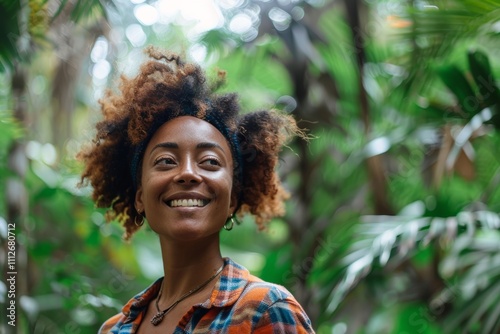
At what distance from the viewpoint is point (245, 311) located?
144 centimetres

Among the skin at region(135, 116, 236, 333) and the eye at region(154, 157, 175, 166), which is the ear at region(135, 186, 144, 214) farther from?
the eye at region(154, 157, 175, 166)

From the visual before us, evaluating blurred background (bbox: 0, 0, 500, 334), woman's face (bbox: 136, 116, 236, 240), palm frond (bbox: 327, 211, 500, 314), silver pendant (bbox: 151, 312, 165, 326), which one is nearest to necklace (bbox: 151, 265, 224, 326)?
silver pendant (bbox: 151, 312, 165, 326)

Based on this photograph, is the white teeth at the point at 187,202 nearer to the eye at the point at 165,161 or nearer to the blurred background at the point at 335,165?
the eye at the point at 165,161

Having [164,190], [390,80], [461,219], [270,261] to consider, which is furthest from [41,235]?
[164,190]

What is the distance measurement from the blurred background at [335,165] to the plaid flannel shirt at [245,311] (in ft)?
1.87

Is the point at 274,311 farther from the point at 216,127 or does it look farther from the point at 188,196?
the point at 216,127

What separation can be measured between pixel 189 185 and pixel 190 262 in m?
0.18

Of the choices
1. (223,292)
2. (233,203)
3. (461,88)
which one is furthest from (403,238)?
(223,292)

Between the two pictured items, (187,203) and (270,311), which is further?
(187,203)

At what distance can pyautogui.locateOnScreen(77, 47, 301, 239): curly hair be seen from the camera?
5.64 ft

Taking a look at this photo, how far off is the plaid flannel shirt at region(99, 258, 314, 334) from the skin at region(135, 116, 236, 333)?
0.23 ft

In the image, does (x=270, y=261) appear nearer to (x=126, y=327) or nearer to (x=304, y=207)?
(x=304, y=207)

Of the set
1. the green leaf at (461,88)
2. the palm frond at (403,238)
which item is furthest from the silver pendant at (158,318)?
the green leaf at (461,88)

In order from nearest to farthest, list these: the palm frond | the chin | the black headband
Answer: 1. the chin
2. the black headband
3. the palm frond
